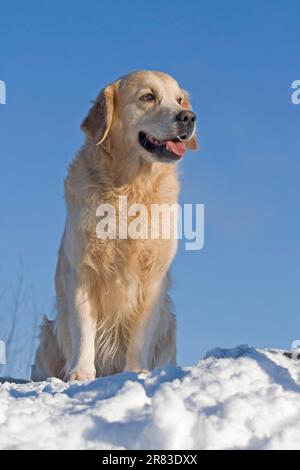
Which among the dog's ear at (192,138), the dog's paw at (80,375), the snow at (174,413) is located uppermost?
the dog's ear at (192,138)

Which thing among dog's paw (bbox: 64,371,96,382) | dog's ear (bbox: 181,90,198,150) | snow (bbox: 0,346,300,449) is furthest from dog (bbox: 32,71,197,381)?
snow (bbox: 0,346,300,449)

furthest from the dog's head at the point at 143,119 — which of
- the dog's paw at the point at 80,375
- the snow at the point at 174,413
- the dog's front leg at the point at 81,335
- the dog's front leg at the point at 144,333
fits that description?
the snow at the point at 174,413

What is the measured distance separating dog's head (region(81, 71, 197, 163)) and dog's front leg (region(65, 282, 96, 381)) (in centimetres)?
132

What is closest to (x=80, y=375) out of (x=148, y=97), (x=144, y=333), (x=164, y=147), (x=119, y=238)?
(x=144, y=333)

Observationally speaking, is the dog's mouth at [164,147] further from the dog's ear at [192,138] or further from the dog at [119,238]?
the dog's ear at [192,138]

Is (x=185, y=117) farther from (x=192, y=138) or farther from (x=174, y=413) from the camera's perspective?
(x=174, y=413)

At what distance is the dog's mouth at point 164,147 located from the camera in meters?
6.71

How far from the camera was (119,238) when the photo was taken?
654 centimetres

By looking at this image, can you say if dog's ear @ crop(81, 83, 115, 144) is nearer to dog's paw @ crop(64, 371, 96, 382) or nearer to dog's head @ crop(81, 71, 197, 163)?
dog's head @ crop(81, 71, 197, 163)

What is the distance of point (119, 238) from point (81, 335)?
2.83ft

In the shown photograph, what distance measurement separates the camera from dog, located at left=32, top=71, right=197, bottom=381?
21.3ft

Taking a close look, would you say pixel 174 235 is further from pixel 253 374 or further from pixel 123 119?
pixel 253 374
